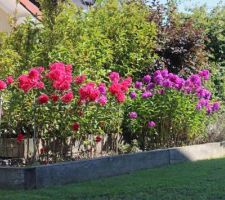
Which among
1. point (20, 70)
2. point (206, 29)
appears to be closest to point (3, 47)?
point (20, 70)

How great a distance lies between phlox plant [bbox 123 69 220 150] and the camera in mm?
11461

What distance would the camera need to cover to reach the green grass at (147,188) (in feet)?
24.8

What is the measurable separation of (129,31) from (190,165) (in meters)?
3.43

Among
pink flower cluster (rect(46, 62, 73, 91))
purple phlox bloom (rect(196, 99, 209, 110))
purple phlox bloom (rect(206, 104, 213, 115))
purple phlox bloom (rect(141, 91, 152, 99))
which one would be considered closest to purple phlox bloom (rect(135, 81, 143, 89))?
purple phlox bloom (rect(141, 91, 152, 99))

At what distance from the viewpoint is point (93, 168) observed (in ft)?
30.0

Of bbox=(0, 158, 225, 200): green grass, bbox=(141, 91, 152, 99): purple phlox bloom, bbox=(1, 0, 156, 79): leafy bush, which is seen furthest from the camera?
bbox=(141, 91, 152, 99): purple phlox bloom

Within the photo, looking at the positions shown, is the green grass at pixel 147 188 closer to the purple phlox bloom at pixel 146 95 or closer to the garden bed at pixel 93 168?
the garden bed at pixel 93 168

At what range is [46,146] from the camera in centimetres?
947

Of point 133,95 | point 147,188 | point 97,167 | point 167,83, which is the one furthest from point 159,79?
point 147,188

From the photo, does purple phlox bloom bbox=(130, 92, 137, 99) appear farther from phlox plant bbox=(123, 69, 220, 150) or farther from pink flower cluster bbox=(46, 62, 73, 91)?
pink flower cluster bbox=(46, 62, 73, 91)

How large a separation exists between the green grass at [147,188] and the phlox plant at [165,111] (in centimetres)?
194

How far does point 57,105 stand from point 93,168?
1.16m

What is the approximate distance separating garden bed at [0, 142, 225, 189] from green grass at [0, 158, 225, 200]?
0.21 meters

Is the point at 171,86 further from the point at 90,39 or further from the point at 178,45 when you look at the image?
the point at 178,45
